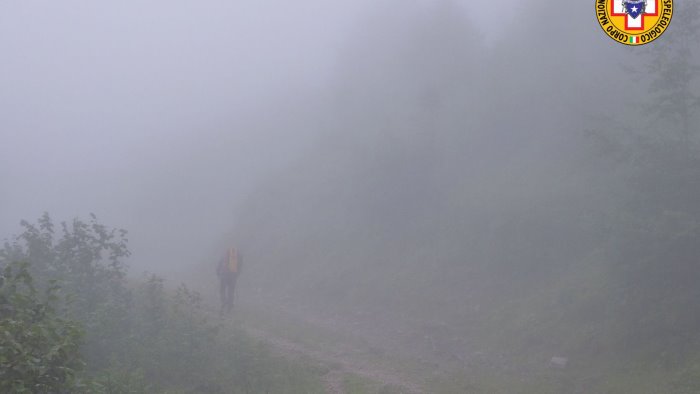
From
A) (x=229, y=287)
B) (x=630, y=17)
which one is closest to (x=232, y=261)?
(x=229, y=287)

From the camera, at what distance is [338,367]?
1338cm

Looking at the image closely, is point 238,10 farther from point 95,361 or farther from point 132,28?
point 95,361

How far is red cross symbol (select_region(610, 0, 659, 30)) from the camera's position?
13656 millimetres

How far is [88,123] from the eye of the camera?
7581 centimetres

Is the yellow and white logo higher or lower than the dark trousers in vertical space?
higher

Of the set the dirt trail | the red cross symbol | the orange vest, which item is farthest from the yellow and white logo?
the orange vest

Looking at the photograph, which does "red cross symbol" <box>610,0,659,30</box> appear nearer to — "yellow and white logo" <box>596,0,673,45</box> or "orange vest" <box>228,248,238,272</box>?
"yellow and white logo" <box>596,0,673,45</box>

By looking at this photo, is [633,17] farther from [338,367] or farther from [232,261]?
[232,261]

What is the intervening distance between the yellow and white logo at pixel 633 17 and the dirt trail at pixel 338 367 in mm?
8541

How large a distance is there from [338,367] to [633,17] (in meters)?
9.88

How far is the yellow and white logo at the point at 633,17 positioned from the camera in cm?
1363

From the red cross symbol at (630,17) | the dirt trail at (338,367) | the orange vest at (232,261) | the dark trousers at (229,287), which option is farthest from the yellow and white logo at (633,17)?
the dark trousers at (229,287)

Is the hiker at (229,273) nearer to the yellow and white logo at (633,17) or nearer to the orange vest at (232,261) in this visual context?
the orange vest at (232,261)

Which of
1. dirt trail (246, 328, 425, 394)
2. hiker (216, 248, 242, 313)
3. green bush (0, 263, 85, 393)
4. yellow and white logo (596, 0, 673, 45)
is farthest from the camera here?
hiker (216, 248, 242, 313)
